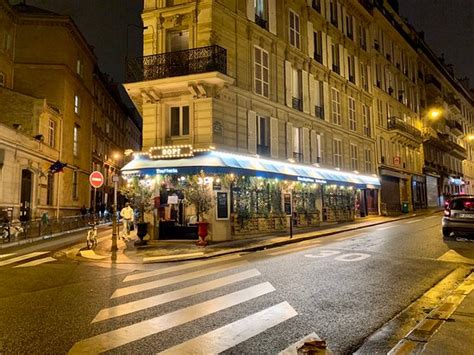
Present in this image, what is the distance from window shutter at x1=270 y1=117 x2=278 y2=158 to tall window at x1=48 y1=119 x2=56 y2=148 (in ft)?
56.9

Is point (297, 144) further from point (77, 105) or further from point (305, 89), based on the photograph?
point (77, 105)

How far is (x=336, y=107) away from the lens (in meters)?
29.3

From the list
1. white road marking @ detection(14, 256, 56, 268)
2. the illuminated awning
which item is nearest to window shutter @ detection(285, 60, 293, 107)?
the illuminated awning

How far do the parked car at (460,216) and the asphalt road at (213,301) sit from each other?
7.70 ft

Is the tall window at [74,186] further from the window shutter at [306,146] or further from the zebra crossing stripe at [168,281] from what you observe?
the zebra crossing stripe at [168,281]

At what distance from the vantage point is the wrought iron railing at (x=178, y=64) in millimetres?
17734

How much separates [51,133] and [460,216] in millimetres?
27446

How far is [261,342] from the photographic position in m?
4.80

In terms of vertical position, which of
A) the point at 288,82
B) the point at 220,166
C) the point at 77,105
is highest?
the point at 77,105

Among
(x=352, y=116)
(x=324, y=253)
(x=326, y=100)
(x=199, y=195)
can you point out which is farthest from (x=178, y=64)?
(x=352, y=116)

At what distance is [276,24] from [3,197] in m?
18.6

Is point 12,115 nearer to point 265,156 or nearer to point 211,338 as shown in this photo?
point 265,156

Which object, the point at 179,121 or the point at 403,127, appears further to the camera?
the point at 403,127

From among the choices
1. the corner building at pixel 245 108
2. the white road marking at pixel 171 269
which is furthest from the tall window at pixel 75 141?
the white road marking at pixel 171 269
